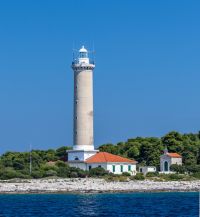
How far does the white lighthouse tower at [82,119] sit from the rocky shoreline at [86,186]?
9.41 metres

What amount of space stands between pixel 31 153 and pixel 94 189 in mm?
20729

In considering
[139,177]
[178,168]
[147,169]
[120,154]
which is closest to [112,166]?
[147,169]

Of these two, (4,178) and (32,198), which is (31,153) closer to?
(4,178)

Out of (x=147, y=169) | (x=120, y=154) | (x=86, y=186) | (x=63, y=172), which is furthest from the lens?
(x=120, y=154)

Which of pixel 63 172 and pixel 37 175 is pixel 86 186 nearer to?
pixel 37 175

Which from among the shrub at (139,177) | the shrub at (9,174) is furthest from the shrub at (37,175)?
the shrub at (139,177)

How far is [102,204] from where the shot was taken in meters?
46.3

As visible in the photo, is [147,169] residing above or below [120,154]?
below

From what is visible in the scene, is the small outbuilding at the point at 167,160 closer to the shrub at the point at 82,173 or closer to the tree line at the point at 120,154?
the tree line at the point at 120,154

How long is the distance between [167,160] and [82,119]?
28.2 ft

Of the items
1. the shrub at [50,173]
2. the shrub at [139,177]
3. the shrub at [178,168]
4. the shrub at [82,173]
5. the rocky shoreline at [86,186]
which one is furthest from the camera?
the shrub at [178,168]

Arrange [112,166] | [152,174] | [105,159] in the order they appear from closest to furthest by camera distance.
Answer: [152,174] → [105,159] → [112,166]

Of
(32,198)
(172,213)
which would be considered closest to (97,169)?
(32,198)

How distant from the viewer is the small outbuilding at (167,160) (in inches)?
2822
